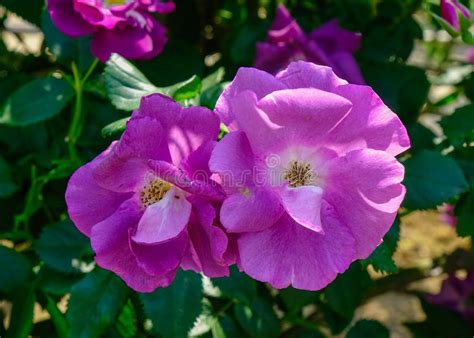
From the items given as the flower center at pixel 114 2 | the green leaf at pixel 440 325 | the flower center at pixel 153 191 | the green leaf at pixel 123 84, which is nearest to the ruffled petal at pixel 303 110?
the flower center at pixel 153 191

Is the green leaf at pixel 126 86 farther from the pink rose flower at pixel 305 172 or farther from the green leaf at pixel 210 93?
the pink rose flower at pixel 305 172

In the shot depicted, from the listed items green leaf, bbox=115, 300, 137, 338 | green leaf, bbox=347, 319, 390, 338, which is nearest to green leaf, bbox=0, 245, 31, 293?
green leaf, bbox=115, 300, 137, 338

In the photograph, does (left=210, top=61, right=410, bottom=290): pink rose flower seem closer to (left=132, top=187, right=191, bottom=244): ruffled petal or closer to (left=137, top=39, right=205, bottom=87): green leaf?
(left=132, top=187, right=191, bottom=244): ruffled petal

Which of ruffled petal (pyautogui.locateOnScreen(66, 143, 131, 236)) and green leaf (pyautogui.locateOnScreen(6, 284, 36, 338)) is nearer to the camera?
ruffled petal (pyautogui.locateOnScreen(66, 143, 131, 236))

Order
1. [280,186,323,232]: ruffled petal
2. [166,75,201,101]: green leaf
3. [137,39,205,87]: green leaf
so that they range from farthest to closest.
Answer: [137,39,205,87]: green leaf → [166,75,201,101]: green leaf → [280,186,323,232]: ruffled petal

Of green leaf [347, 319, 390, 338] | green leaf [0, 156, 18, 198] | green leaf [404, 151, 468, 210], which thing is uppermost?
green leaf [404, 151, 468, 210]

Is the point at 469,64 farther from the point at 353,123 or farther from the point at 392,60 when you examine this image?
the point at 353,123
